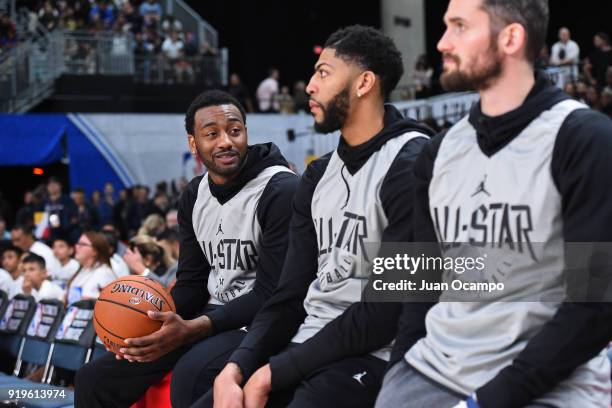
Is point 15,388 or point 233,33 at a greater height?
point 233,33

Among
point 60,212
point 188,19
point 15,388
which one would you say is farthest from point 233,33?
point 15,388

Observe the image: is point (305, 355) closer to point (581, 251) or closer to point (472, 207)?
point (472, 207)

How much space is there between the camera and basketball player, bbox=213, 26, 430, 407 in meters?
3.04

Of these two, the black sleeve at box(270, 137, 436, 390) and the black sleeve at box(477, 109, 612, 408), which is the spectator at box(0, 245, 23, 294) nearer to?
the black sleeve at box(270, 137, 436, 390)

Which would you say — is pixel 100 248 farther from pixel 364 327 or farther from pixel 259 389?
pixel 364 327

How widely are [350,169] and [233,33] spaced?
23.6 meters

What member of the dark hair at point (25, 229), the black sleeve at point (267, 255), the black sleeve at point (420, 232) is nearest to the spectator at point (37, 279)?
the dark hair at point (25, 229)

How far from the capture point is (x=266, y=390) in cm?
308

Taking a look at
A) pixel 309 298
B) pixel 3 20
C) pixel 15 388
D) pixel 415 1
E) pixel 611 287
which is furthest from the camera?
pixel 415 1

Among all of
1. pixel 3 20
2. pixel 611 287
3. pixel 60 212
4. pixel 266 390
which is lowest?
pixel 60 212

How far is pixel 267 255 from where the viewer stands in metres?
3.89

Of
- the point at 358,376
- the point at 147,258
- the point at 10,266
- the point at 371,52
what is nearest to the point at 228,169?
the point at 371,52

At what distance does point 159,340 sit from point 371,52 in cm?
→ 146

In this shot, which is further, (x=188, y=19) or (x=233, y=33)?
(x=233, y=33)
